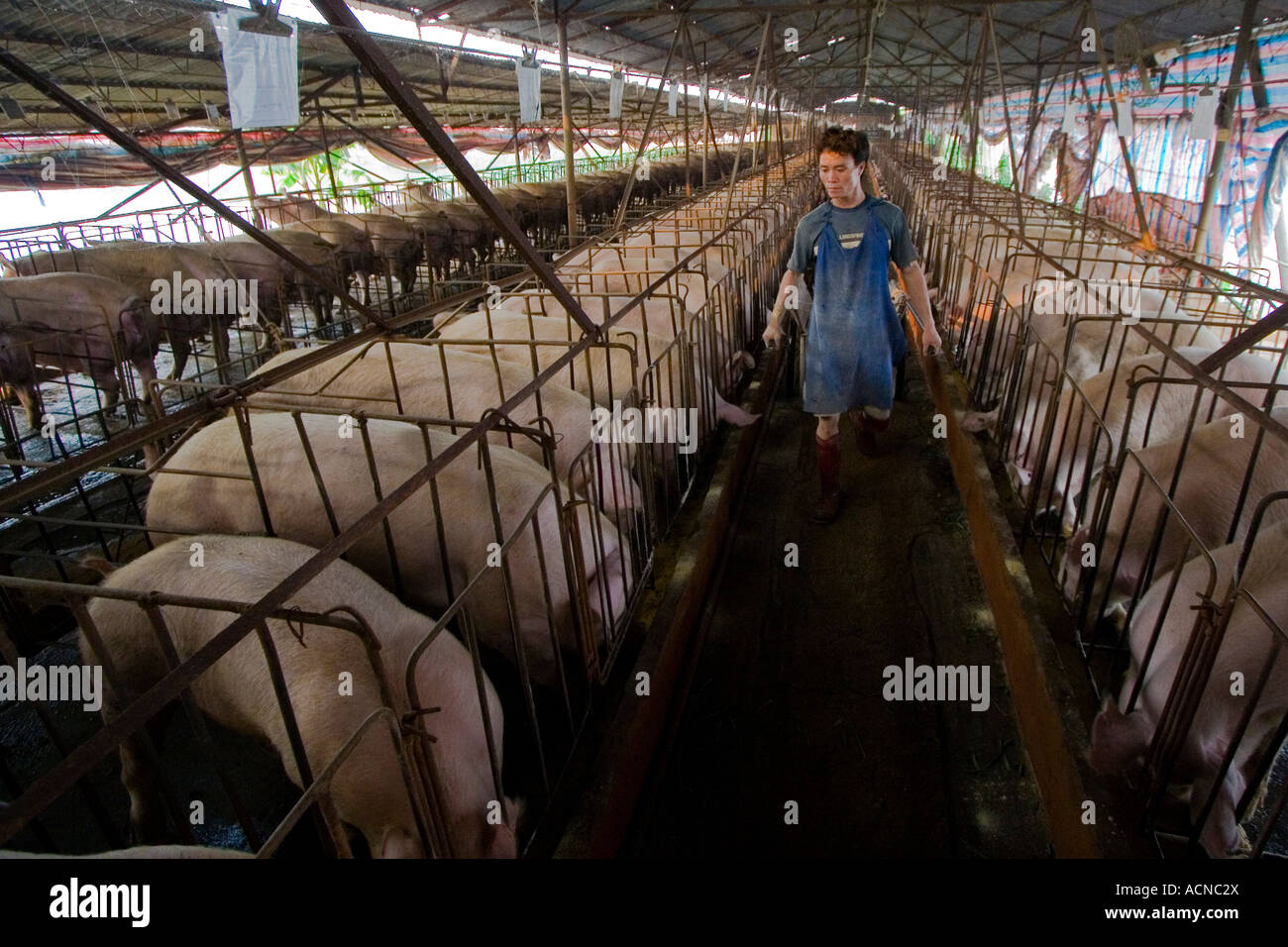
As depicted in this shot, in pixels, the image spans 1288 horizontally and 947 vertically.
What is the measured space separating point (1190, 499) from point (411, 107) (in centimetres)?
318

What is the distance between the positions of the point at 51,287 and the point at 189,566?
6.93m

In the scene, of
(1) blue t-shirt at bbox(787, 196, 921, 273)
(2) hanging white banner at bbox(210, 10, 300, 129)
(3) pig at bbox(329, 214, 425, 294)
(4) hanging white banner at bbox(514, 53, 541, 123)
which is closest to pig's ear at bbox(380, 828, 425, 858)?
(2) hanging white banner at bbox(210, 10, 300, 129)

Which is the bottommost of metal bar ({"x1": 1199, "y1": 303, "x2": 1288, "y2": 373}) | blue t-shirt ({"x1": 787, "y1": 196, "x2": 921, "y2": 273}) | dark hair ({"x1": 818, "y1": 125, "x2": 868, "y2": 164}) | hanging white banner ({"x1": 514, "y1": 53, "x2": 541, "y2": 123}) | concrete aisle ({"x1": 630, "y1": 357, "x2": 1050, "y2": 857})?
concrete aisle ({"x1": 630, "y1": 357, "x2": 1050, "y2": 857})

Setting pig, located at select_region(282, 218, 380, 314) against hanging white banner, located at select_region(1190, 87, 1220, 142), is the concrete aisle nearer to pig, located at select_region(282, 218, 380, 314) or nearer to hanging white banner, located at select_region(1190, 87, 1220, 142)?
hanging white banner, located at select_region(1190, 87, 1220, 142)

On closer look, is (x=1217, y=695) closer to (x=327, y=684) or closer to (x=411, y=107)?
(x=327, y=684)

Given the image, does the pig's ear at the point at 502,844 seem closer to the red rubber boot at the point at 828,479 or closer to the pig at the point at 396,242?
the red rubber boot at the point at 828,479

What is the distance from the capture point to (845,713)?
3.16 meters

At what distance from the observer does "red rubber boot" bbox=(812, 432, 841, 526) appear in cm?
437

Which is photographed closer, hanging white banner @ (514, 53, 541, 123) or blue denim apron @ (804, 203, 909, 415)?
blue denim apron @ (804, 203, 909, 415)

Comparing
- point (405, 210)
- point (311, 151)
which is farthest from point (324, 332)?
point (311, 151)

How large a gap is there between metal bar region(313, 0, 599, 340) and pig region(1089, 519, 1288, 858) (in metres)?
2.32
